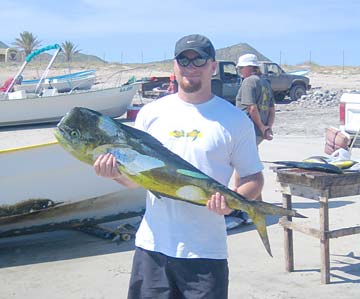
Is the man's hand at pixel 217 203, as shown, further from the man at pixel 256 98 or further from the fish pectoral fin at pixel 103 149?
the man at pixel 256 98

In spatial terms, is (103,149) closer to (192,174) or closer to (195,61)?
(192,174)

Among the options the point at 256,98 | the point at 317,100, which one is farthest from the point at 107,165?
the point at 317,100

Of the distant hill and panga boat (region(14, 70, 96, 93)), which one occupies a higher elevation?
panga boat (region(14, 70, 96, 93))

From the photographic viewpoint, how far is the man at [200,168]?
9.69 ft

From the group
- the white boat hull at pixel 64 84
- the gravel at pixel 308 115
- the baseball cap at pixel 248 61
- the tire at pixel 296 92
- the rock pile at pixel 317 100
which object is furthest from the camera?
the tire at pixel 296 92

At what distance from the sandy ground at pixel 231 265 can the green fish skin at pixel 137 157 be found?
8.19 ft

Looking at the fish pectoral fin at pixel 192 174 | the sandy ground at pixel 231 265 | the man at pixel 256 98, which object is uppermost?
the fish pectoral fin at pixel 192 174

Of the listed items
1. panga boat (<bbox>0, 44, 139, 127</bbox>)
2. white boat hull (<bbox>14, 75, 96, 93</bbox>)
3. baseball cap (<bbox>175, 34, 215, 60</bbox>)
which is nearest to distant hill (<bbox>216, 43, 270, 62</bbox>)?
white boat hull (<bbox>14, 75, 96, 93</bbox>)

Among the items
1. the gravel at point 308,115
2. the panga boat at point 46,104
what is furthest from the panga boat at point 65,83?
the gravel at point 308,115

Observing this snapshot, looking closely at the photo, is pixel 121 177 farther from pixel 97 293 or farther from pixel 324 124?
pixel 324 124

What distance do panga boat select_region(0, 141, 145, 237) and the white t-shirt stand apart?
3765mm

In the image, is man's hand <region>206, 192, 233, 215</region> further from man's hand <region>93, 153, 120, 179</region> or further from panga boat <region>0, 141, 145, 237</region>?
panga boat <region>0, 141, 145, 237</region>

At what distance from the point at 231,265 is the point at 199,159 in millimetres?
3127

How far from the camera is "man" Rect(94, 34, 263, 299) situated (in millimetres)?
2953
